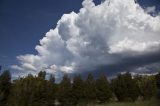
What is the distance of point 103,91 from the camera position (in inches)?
3024

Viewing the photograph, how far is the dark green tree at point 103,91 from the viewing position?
7611 centimetres

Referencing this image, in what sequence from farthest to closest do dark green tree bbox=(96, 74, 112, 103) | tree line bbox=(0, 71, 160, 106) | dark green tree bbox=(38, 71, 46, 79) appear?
dark green tree bbox=(38, 71, 46, 79), dark green tree bbox=(96, 74, 112, 103), tree line bbox=(0, 71, 160, 106)

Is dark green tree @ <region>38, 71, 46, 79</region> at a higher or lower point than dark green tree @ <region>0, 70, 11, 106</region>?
higher

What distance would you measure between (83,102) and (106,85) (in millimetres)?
9717

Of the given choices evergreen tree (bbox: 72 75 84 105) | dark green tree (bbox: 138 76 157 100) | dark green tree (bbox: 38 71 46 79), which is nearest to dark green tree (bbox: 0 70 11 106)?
evergreen tree (bbox: 72 75 84 105)

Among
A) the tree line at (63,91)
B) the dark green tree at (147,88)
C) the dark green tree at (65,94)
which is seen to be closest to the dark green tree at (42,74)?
the tree line at (63,91)

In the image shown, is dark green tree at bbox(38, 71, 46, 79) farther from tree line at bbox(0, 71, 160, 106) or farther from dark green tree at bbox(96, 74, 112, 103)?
dark green tree at bbox(96, 74, 112, 103)

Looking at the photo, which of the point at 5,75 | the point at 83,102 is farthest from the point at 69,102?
the point at 5,75

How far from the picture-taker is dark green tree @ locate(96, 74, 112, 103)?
7611cm

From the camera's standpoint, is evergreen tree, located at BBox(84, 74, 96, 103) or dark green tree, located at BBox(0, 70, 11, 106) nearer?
evergreen tree, located at BBox(84, 74, 96, 103)

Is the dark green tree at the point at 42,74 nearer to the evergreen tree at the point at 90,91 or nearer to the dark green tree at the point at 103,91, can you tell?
the evergreen tree at the point at 90,91

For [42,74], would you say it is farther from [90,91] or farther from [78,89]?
[90,91]

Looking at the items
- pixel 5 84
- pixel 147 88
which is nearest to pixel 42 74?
pixel 5 84

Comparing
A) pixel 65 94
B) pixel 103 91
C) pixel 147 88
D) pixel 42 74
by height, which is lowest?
pixel 65 94
